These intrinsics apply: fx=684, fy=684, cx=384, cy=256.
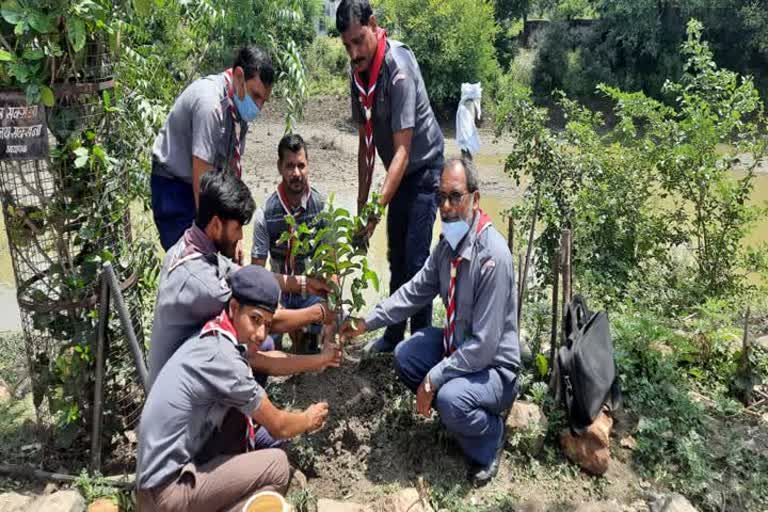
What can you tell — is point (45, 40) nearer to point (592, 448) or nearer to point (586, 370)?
point (586, 370)

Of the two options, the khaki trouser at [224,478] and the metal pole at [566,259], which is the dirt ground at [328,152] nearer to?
the metal pole at [566,259]

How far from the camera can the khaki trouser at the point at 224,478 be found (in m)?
2.85

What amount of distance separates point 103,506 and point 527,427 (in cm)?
229

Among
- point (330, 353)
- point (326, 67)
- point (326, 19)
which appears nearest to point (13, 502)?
point (330, 353)

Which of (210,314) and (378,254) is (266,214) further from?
(378,254)

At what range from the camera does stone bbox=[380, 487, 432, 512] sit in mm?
3420

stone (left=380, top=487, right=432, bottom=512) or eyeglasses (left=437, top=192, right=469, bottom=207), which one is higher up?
eyeglasses (left=437, top=192, right=469, bottom=207)

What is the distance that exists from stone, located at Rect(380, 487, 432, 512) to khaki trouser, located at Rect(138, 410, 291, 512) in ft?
1.83

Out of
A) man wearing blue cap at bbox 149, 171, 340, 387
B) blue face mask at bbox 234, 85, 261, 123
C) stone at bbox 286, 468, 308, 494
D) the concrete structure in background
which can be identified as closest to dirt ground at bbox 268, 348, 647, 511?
stone at bbox 286, 468, 308, 494

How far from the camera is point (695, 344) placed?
4.84m

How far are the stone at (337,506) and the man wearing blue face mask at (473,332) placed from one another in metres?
0.61

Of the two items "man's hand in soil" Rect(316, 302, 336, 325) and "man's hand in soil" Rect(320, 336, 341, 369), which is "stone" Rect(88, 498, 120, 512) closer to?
"man's hand in soil" Rect(320, 336, 341, 369)

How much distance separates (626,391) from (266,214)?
260 cm

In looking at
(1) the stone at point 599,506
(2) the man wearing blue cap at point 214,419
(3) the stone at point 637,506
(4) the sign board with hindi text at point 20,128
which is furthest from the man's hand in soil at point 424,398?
(4) the sign board with hindi text at point 20,128
